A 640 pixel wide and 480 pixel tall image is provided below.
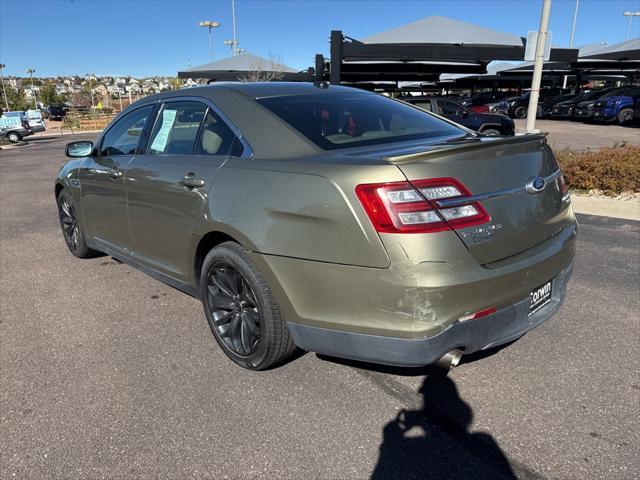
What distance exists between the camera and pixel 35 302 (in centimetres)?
418

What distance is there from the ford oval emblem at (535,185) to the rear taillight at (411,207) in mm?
519

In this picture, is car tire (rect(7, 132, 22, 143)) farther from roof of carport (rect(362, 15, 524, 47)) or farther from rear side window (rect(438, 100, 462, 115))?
rear side window (rect(438, 100, 462, 115))

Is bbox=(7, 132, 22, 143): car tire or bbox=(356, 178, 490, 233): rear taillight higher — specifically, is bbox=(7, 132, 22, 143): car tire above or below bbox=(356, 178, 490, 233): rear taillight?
below

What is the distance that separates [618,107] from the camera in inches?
894

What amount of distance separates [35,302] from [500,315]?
3.72m

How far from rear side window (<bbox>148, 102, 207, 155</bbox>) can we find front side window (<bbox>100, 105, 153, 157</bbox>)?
271 mm

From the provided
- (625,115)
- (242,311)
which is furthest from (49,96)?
(242,311)

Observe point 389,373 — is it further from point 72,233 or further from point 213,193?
point 72,233

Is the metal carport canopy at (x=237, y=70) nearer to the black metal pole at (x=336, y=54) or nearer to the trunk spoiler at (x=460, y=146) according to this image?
the black metal pole at (x=336, y=54)

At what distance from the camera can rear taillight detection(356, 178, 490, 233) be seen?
2.15m

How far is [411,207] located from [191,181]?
151 centimetres

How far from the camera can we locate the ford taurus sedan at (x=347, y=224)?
219cm

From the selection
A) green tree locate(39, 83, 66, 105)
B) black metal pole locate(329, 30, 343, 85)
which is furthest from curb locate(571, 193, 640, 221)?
green tree locate(39, 83, 66, 105)

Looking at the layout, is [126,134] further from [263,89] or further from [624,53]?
[624,53]
